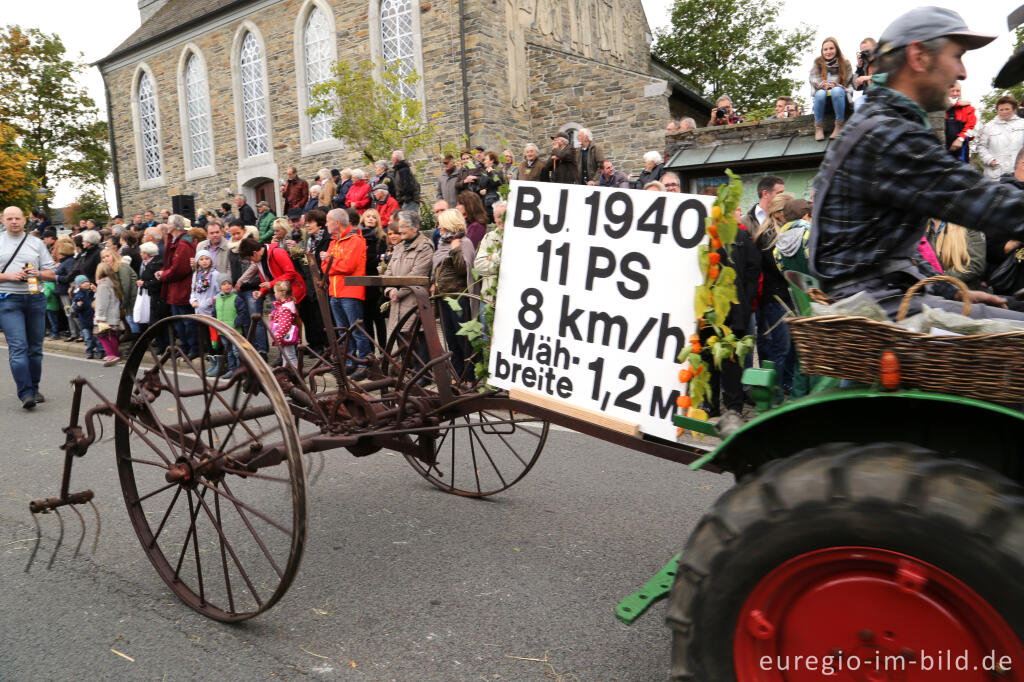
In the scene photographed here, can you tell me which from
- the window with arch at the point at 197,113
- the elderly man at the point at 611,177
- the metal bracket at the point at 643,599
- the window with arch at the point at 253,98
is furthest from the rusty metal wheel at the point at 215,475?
the window with arch at the point at 197,113

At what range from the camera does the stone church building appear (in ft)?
62.6

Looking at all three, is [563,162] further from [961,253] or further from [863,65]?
[961,253]

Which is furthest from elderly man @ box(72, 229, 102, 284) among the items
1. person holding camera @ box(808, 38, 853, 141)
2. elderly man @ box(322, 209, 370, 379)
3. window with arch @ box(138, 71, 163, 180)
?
window with arch @ box(138, 71, 163, 180)

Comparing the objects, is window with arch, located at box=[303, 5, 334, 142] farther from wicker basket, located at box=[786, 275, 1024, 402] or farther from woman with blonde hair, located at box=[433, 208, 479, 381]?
wicker basket, located at box=[786, 275, 1024, 402]

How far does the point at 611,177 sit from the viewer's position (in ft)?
33.6

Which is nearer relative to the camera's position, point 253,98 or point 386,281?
point 386,281

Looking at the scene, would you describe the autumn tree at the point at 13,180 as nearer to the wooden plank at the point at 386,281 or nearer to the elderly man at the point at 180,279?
the elderly man at the point at 180,279

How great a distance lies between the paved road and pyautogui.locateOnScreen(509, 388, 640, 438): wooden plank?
36.0 inches

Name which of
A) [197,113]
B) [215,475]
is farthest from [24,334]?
[197,113]

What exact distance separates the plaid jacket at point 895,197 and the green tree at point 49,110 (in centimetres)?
4178

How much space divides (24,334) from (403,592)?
6.53 metres

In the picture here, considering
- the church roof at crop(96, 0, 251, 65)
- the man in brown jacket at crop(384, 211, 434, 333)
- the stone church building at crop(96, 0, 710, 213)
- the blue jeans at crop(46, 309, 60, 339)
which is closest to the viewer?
the man in brown jacket at crop(384, 211, 434, 333)

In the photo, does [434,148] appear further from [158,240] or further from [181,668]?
[181,668]

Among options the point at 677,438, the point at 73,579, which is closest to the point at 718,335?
the point at 677,438
